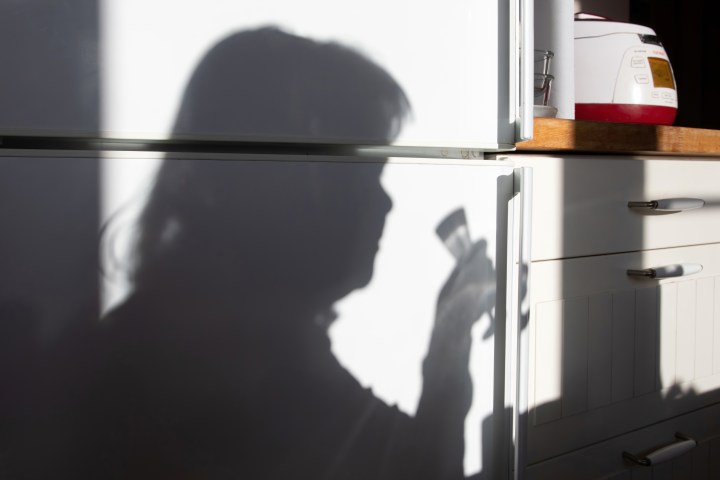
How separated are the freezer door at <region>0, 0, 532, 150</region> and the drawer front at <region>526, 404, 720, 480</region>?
18.6 inches

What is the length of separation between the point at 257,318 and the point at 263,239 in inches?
3.1

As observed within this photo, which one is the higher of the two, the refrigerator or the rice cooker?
the rice cooker

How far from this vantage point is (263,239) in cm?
67

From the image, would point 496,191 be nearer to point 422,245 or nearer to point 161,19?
point 422,245

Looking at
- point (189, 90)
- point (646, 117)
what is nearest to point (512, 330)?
point (189, 90)

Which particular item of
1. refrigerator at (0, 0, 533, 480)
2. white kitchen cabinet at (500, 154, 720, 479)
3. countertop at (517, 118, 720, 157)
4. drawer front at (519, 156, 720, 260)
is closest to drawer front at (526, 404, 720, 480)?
white kitchen cabinet at (500, 154, 720, 479)

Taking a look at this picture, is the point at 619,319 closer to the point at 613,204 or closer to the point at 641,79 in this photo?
the point at 613,204

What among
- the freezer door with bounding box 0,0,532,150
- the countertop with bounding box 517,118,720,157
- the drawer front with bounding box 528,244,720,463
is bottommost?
the drawer front with bounding box 528,244,720,463

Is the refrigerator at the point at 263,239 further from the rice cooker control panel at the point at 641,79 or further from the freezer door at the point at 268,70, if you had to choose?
the rice cooker control panel at the point at 641,79

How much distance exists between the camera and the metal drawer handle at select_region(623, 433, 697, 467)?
39.8 inches

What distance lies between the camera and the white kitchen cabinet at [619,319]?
2.97 ft

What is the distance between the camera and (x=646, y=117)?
117 cm

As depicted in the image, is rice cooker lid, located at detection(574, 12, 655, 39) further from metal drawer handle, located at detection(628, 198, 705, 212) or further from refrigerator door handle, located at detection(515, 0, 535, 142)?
refrigerator door handle, located at detection(515, 0, 535, 142)

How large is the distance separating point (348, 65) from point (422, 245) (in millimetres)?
213
